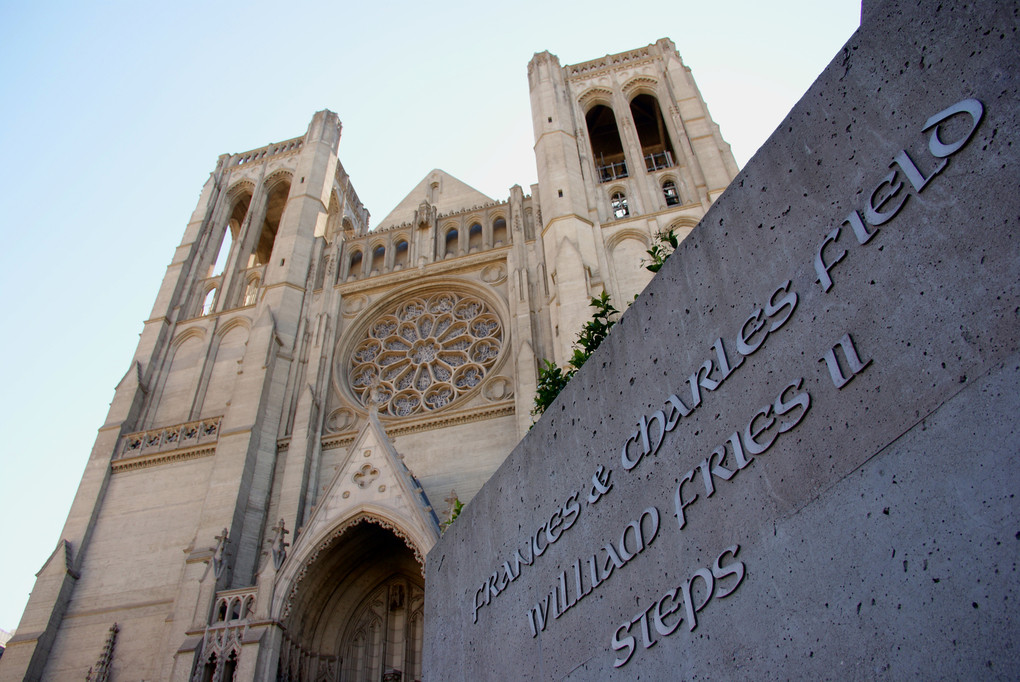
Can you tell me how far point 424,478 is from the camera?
16.2 meters

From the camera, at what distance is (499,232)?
22297 millimetres

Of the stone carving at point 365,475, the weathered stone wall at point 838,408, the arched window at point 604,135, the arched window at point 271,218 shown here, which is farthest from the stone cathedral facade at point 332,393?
the weathered stone wall at point 838,408

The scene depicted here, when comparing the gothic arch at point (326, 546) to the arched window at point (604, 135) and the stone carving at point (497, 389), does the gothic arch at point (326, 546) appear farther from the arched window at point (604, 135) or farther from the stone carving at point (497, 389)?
the arched window at point (604, 135)

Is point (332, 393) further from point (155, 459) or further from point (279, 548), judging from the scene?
point (279, 548)

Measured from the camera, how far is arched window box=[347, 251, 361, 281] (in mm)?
22391

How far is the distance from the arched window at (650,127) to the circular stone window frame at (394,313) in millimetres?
8096

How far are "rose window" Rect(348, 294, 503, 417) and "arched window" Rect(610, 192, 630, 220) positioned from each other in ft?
15.4

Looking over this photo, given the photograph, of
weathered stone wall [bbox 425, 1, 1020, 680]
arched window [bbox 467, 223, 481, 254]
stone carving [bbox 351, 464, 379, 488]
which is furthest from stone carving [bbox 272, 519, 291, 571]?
arched window [bbox 467, 223, 481, 254]

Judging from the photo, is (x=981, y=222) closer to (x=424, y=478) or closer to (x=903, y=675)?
(x=903, y=675)

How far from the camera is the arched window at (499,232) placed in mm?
21891

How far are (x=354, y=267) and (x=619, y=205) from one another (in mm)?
8113

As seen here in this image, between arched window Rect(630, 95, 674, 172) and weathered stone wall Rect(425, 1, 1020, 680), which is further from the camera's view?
arched window Rect(630, 95, 674, 172)

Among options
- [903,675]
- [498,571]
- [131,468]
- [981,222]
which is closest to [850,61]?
[981,222]

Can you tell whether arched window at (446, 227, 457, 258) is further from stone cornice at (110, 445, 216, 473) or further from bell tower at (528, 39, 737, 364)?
stone cornice at (110, 445, 216, 473)
